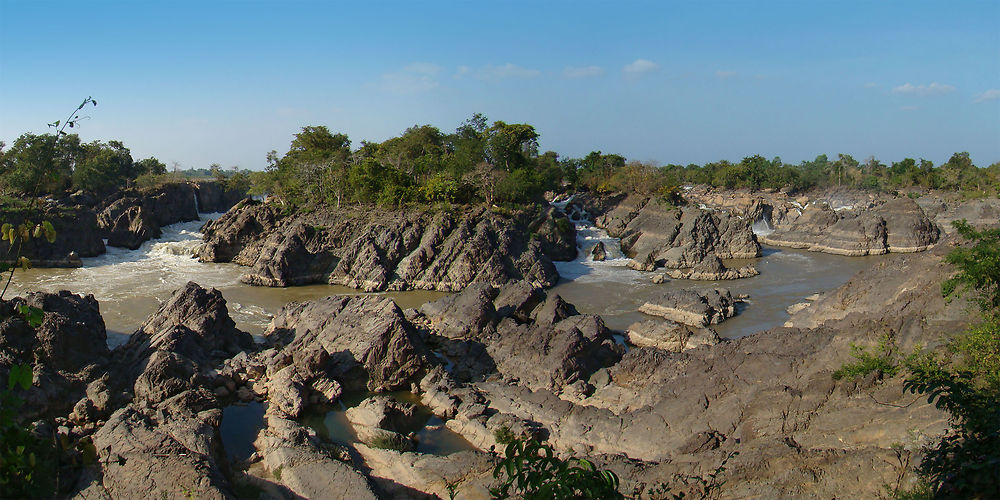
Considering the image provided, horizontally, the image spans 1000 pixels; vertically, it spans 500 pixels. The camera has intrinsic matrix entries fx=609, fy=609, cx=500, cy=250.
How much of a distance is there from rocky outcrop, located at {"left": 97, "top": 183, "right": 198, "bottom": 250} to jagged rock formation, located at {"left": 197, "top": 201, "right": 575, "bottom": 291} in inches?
282

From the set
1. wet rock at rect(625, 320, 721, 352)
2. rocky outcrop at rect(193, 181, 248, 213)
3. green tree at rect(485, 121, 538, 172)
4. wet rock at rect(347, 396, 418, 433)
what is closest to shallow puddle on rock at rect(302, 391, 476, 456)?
wet rock at rect(347, 396, 418, 433)

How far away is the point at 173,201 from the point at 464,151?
81.3ft

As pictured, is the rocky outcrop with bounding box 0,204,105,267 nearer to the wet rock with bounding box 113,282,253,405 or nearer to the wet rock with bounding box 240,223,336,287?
the wet rock with bounding box 240,223,336,287

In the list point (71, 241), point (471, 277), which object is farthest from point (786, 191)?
point (71, 241)

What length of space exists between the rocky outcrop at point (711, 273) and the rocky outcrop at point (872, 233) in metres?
11.3

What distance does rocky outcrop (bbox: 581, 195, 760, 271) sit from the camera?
35375 millimetres

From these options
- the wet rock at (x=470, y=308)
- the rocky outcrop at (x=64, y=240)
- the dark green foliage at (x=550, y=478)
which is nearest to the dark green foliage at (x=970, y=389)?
the dark green foliage at (x=550, y=478)

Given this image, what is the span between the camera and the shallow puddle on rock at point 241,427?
13484 millimetres

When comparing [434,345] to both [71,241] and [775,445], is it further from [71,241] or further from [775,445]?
[71,241]

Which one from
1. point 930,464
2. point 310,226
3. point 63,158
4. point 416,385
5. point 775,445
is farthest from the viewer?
point 63,158

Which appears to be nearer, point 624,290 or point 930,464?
point 930,464

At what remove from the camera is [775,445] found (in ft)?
32.1

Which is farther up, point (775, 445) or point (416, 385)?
point (775, 445)

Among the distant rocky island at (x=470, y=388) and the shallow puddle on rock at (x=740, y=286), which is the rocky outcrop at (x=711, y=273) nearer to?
the shallow puddle on rock at (x=740, y=286)
